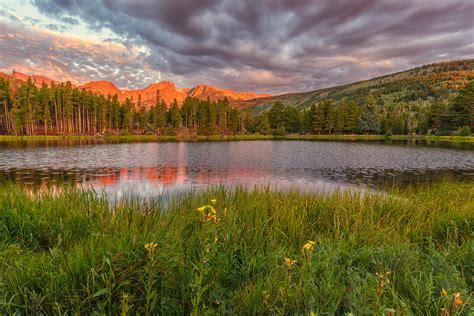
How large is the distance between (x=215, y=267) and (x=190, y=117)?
414ft

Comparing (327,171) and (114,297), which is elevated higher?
(114,297)

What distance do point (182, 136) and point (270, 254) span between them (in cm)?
11477

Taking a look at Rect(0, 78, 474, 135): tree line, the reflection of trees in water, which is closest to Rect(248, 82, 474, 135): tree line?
Rect(0, 78, 474, 135): tree line

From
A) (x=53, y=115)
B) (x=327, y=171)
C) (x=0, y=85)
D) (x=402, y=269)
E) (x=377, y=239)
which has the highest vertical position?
(x=0, y=85)

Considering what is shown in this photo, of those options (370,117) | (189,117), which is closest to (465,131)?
(370,117)

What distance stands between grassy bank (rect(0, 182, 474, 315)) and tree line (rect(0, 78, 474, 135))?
11037cm

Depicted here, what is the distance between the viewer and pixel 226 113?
425 ft

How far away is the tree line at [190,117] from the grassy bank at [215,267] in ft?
362

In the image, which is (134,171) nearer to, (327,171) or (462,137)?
(327,171)

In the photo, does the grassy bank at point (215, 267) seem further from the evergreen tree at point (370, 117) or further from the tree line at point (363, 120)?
the evergreen tree at point (370, 117)

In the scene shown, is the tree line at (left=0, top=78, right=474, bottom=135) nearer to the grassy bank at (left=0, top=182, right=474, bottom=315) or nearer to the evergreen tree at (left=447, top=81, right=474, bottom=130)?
the evergreen tree at (left=447, top=81, right=474, bottom=130)

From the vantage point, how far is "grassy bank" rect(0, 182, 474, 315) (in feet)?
10.5

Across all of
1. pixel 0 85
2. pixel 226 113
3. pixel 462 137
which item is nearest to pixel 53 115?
pixel 0 85

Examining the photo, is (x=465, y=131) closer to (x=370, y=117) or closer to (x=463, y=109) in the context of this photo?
(x=463, y=109)
